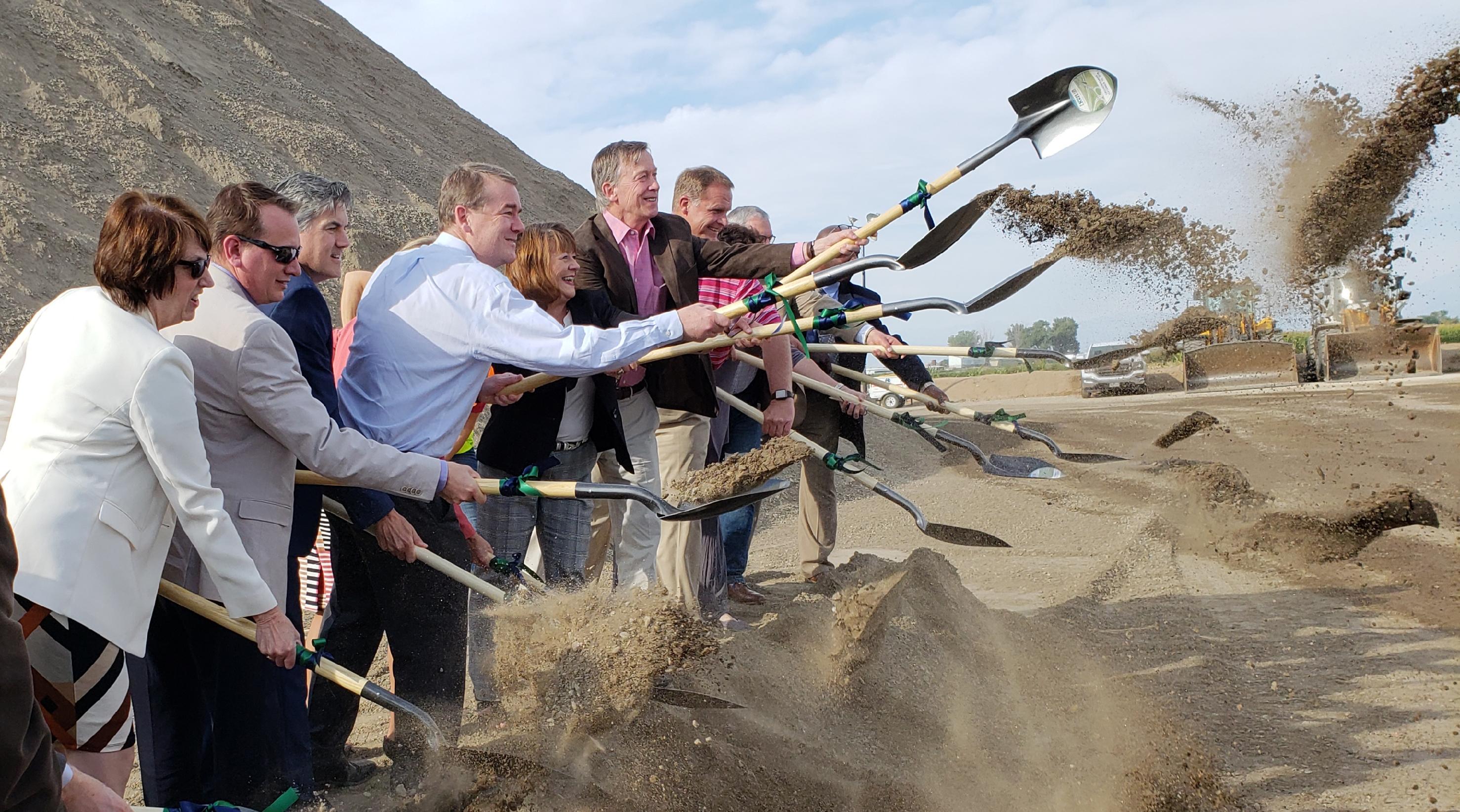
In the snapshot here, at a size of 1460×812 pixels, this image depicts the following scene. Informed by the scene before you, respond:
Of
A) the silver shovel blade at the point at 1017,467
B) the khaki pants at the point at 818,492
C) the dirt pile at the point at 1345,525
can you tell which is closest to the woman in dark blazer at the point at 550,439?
the khaki pants at the point at 818,492

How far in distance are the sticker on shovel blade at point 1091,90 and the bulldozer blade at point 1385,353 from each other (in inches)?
683

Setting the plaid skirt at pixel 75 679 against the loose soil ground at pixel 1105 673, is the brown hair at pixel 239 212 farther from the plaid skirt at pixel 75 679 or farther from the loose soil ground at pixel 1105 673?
the loose soil ground at pixel 1105 673

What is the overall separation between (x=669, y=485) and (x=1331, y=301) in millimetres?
19582

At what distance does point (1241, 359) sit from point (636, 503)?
59.6ft

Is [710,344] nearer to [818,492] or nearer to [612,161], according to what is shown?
[612,161]

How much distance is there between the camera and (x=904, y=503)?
4.67 m

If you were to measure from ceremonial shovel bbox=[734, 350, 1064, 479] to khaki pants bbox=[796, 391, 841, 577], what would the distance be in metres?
0.11

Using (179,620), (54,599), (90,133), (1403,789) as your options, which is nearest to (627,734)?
(179,620)

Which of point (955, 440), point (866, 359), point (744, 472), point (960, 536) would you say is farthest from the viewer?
point (866, 359)

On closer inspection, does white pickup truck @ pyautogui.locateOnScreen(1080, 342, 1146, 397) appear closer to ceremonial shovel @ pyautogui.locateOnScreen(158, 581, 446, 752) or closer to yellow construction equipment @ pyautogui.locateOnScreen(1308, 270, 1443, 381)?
yellow construction equipment @ pyautogui.locateOnScreen(1308, 270, 1443, 381)

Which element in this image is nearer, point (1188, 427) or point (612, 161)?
point (612, 161)

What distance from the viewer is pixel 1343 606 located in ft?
15.3

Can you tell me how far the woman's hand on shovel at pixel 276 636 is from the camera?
2.24m

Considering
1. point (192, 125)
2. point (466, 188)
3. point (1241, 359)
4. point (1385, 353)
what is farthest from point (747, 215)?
point (1385, 353)
